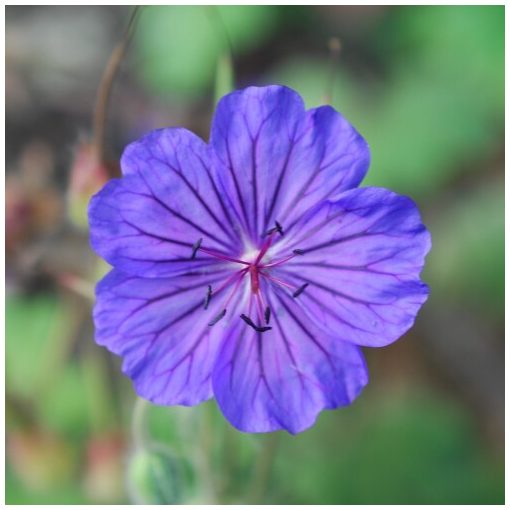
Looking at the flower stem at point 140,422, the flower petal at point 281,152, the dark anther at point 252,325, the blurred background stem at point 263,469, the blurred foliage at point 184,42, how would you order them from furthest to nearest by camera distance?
the blurred foliage at point 184,42, the blurred background stem at point 263,469, the flower stem at point 140,422, the dark anther at point 252,325, the flower petal at point 281,152

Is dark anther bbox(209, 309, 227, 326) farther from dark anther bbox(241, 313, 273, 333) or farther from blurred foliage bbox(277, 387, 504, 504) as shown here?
blurred foliage bbox(277, 387, 504, 504)

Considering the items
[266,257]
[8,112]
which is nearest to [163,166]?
[266,257]

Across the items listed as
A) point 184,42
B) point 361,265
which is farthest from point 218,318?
point 184,42

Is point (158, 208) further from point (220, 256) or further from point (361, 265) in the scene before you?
point (361, 265)

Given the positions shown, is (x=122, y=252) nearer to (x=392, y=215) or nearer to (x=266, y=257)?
(x=266, y=257)

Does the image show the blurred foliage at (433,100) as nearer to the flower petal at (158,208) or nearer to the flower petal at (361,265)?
the flower petal at (361,265)

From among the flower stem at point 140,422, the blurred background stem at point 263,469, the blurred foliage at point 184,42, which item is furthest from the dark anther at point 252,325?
the blurred foliage at point 184,42
